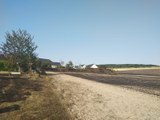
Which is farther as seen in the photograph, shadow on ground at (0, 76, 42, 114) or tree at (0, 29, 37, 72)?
tree at (0, 29, 37, 72)

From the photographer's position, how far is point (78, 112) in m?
14.1

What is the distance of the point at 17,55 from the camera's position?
6731cm

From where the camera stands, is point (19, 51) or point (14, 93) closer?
point (14, 93)

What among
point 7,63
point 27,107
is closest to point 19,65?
point 7,63

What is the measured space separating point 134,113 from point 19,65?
58.5m

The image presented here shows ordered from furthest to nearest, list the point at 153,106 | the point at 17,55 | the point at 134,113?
1. the point at 17,55
2. the point at 153,106
3. the point at 134,113

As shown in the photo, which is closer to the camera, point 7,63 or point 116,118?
point 116,118

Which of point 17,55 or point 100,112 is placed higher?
point 17,55

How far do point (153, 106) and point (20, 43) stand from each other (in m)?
56.6

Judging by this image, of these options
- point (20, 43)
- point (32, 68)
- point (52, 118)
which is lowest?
point (52, 118)

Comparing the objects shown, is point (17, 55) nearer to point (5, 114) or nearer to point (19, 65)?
point (19, 65)

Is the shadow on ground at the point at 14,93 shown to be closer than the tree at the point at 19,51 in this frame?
Yes

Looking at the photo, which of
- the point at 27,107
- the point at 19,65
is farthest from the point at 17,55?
the point at 27,107

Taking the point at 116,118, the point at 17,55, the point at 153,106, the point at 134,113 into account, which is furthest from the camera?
the point at 17,55
